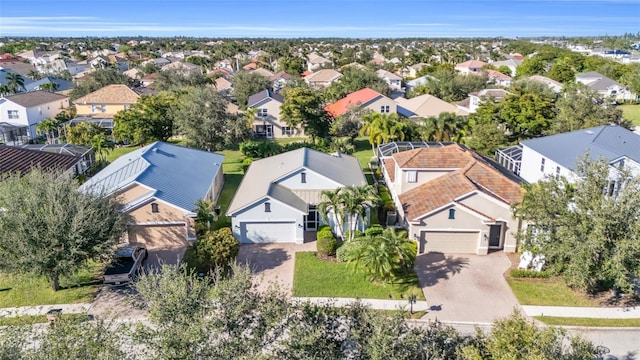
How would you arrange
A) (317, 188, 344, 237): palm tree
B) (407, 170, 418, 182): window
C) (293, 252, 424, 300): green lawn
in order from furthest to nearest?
(407, 170, 418, 182): window
(317, 188, 344, 237): palm tree
(293, 252, 424, 300): green lawn

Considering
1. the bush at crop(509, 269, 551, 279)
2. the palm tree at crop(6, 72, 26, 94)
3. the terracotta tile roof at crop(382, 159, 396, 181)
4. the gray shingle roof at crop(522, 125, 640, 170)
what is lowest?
the bush at crop(509, 269, 551, 279)

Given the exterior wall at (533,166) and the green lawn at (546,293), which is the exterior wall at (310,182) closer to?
the green lawn at (546,293)

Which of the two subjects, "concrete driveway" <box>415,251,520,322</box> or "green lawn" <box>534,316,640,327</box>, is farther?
"concrete driveway" <box>415,251,520,322</box>

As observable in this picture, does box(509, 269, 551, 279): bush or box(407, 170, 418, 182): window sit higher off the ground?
box(407, 170, 418, 182): window

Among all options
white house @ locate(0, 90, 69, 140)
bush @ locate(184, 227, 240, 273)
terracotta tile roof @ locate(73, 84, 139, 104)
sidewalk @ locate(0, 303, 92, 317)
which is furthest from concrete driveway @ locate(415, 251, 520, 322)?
white house @ locate(0, 90, 69, 140)

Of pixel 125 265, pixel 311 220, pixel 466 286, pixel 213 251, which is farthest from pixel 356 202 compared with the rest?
pixel 125 265

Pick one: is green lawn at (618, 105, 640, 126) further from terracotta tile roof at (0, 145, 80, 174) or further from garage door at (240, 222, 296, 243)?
terracotta tile roof at (0, 145, 80, 174)

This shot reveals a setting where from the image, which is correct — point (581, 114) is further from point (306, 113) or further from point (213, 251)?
point (213, 251)

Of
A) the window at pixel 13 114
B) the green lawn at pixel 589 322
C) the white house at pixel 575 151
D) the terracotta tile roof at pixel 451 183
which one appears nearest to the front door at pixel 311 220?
the terracotta tile roof at pixel 451 183
